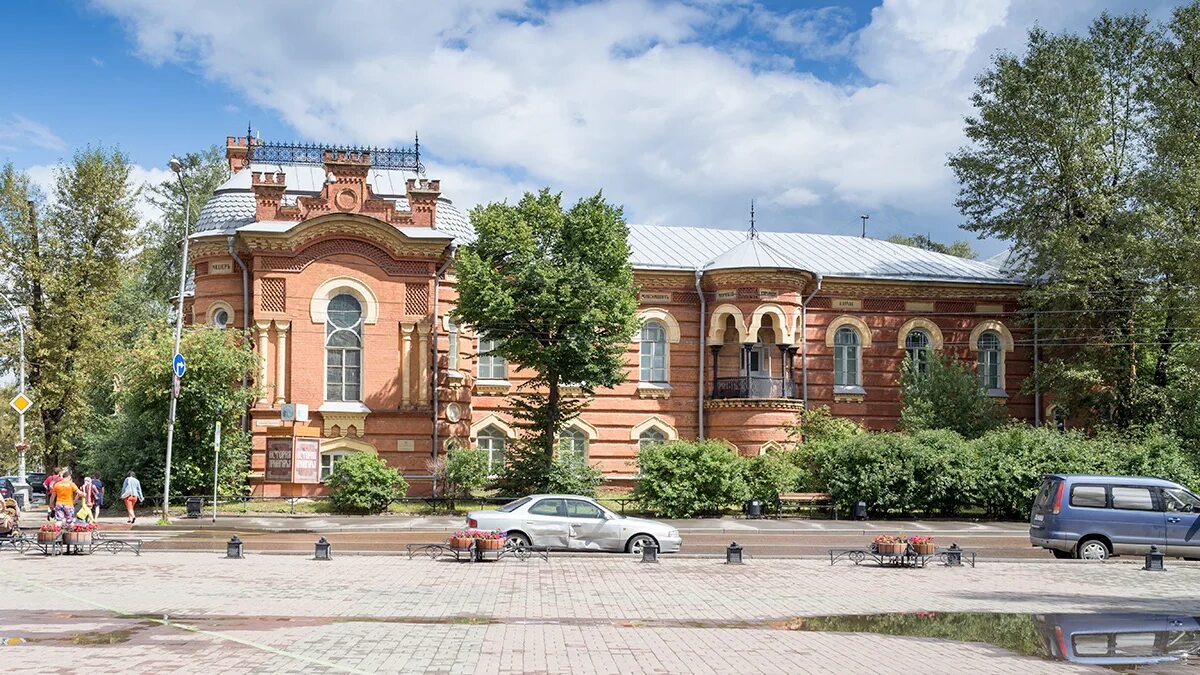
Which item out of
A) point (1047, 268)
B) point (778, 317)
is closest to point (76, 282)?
point (778, 317)

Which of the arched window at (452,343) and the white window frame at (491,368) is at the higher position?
the arched window at (452,343)

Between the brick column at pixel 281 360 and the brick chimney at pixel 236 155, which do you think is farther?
the brick chimney at pixel 236 155

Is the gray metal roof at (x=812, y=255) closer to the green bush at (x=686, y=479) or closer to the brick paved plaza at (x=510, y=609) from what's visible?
the green bush at (x=686, y=479)

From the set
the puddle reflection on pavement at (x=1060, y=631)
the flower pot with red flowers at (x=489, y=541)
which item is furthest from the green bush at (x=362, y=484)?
the puddle reflection on pavement at (x=1060, y=631)

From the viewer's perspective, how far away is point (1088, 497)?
2412 centimetres

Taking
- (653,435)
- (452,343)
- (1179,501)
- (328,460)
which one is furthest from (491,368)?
(1179,501)

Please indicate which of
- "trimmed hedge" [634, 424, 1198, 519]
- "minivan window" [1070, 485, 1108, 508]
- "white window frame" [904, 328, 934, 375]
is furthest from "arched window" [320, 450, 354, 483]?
"minivan window" [1070, 485, 1108, 508]

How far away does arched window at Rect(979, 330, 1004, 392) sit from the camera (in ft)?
149

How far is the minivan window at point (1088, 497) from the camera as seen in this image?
2411 cm

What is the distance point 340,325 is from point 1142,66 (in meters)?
31.0

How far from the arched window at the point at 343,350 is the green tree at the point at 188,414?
2.74 meters

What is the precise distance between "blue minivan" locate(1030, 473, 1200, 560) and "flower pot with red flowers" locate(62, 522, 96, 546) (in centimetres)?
2077

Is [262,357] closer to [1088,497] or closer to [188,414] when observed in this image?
[188,414]

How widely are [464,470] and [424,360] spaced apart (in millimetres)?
4744
